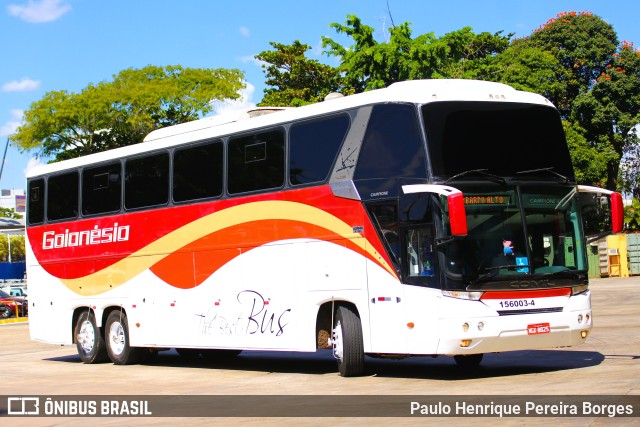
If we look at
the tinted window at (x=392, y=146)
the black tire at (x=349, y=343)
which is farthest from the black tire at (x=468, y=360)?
the tinted window at (x=392, y=146)

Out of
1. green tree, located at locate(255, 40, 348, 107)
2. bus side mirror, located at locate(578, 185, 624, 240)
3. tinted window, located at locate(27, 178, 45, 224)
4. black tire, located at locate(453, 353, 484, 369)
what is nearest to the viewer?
bus side mirror, located at locate(578, 185, 624, 240)

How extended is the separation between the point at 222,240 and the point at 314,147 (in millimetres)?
2967

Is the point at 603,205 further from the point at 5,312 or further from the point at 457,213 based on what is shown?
the point at 5,312

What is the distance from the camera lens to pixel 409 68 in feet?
150

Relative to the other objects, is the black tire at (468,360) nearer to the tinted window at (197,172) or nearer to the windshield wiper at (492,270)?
the windshield wiper at (492,270)

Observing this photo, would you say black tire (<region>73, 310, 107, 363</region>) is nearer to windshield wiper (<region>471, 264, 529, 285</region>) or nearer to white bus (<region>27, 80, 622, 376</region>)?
white bus (<region>27, 80, 622, 376</region>)

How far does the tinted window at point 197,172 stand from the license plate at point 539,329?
6.21 meters

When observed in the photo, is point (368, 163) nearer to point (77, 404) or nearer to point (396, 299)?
point (396, 299)

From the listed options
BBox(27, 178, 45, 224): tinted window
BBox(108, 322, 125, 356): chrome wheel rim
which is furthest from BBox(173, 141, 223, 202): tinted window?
BBox(27, 178, 45, 224): tinted window

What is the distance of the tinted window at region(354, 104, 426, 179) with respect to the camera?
14.0 m

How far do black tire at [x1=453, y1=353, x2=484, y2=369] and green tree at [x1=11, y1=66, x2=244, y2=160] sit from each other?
165ft

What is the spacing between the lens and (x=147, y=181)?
19734 mm

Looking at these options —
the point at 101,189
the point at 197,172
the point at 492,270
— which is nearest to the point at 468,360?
the point at 492,270

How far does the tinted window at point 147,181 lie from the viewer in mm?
19250
